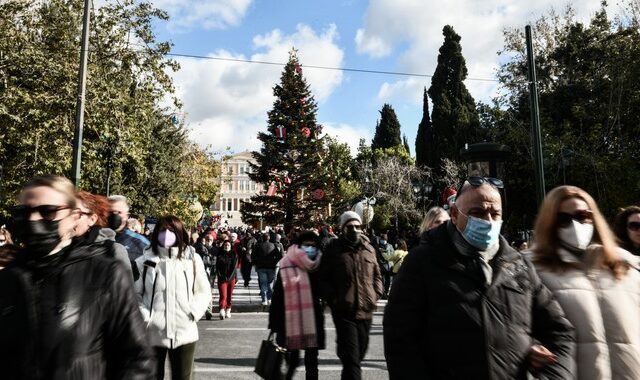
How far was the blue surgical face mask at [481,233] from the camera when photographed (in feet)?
8.09

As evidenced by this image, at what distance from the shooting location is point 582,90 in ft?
92.1

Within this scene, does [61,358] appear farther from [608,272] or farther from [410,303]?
[608,272]

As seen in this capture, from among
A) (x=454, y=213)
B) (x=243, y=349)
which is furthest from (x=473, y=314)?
(x=243, y=349)

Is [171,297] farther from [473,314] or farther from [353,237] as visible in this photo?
[473,314]

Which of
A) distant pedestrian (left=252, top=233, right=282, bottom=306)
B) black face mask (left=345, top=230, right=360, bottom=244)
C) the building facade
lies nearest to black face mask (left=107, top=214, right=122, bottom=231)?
black face mask (left=345, top=230, right=360, bottom=244)

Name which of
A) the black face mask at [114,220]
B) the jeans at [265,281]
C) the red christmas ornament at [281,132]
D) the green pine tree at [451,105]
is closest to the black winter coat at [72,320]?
the black face mask at [114,220]

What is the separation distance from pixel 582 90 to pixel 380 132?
42883 millimetres

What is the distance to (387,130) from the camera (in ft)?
229

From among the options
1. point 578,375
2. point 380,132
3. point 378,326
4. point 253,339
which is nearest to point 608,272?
point 578,375

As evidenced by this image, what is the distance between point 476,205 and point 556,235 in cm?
72

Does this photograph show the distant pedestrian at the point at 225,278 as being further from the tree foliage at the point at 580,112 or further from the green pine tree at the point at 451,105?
the green pine tree at the point at 451,105

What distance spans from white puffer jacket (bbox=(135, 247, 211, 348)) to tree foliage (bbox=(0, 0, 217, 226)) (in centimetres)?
1198

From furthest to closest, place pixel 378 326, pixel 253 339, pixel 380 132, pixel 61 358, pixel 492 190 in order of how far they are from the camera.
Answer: pixel 380 132
pixel 378 326
pixel 253 339
pixel 492 190
pixel 61 358

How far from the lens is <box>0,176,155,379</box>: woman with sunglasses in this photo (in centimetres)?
204
